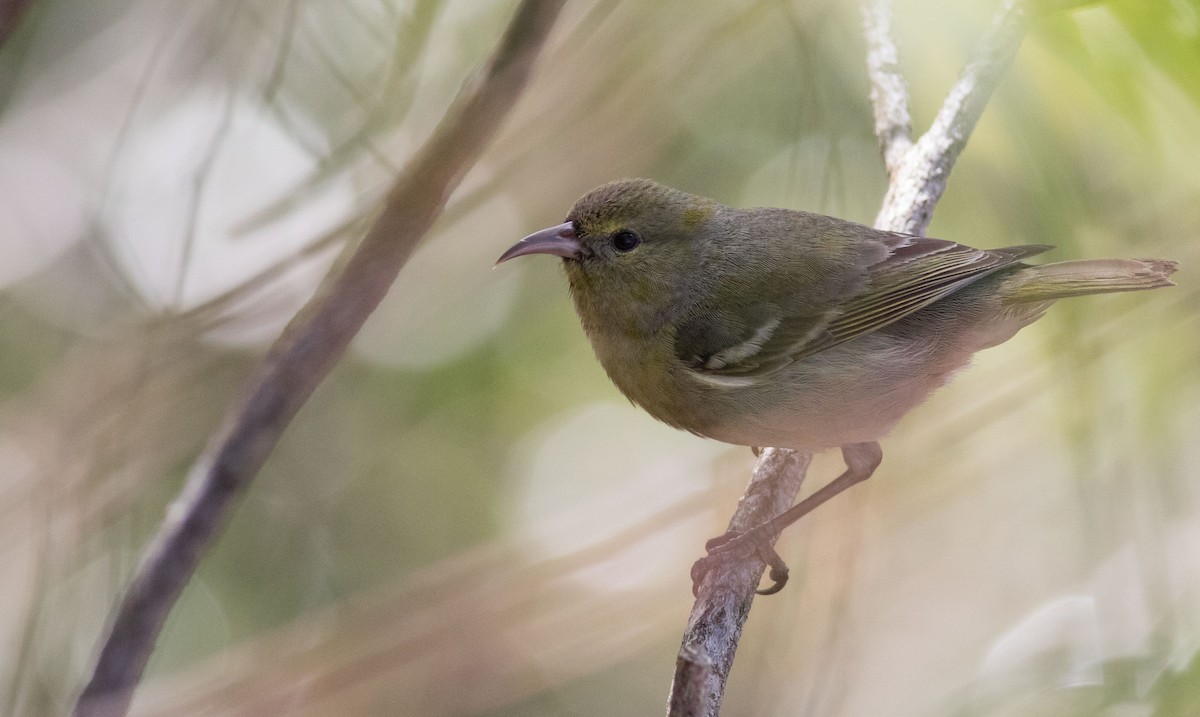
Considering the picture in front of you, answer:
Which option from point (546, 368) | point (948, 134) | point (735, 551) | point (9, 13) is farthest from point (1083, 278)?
point (9, 13)

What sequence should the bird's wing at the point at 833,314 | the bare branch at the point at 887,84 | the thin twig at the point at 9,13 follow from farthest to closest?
the bare branch at the point at 887,84 < the bird's wing at the point at 833,314 < the thin twig at the point at 9,13

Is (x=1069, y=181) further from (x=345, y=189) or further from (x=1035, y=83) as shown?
(x=345, y=189)

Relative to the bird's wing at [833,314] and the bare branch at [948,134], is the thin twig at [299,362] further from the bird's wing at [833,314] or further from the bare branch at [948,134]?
the bare branch at [948,134]

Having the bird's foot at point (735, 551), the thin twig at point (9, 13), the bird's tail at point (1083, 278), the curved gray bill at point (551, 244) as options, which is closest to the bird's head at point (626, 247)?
the curved gray bill at point (551, 244)

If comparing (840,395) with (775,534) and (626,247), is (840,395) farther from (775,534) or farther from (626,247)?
(626,247)

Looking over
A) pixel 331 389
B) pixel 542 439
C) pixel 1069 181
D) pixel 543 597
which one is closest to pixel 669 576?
pixel 543 597

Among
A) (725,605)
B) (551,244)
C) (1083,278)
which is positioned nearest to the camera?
(725,605)
